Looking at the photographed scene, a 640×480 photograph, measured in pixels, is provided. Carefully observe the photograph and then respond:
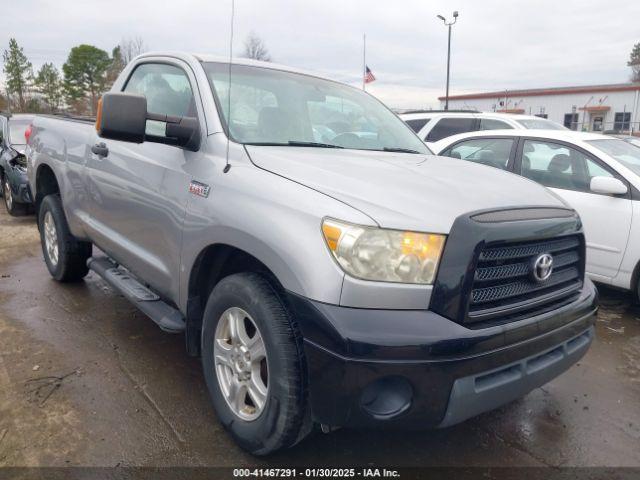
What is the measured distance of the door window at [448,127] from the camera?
9039 mm

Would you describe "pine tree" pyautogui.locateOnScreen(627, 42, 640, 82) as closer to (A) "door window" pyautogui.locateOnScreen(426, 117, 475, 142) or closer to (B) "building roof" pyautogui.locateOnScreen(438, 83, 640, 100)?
(B) "building roof" pyautogui.locateOnScreen(438, 83, 640, 100)

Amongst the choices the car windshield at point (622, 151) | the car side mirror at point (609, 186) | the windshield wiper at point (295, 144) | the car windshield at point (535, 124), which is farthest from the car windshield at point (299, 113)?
the car windshield at point (535, 124)

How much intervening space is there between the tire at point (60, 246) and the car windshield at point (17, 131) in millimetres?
4902

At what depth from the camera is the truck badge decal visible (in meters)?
2.65

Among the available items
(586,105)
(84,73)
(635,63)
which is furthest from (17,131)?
(635,63)

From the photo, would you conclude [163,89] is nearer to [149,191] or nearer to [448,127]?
[149,191]

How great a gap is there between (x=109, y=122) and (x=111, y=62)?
170 ft

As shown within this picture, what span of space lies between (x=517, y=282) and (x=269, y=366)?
1.12 m

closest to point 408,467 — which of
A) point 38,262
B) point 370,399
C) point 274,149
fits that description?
point 370,399

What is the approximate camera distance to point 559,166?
5301mm

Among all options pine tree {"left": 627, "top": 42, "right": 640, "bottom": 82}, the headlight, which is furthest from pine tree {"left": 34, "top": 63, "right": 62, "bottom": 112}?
pine tree {"left": 627, "top": 42, "right": 640, "bottom": 82}

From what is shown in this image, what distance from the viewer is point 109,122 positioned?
2.75m

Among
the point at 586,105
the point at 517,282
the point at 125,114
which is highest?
the point at 586,105

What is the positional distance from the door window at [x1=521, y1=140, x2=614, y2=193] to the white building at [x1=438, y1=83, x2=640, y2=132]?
39.4 metres
